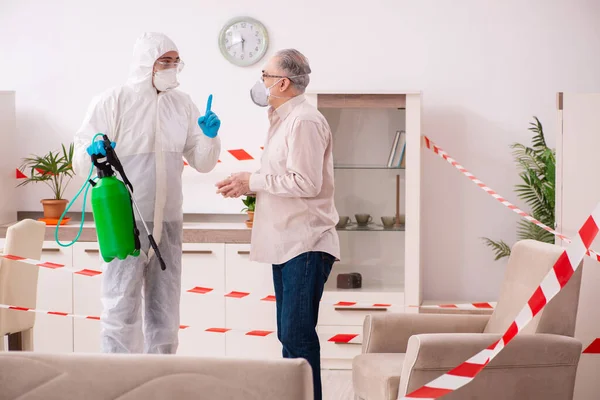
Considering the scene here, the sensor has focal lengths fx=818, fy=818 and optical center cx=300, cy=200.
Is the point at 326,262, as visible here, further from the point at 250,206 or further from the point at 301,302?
the point at 250,206

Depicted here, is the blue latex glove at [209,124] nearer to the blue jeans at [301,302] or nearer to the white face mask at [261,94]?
the white face mask at [261,94]

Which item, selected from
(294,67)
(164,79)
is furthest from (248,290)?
Result: (294,67)

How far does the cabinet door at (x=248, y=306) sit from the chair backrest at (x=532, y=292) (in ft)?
5.39

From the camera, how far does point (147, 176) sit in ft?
10.1

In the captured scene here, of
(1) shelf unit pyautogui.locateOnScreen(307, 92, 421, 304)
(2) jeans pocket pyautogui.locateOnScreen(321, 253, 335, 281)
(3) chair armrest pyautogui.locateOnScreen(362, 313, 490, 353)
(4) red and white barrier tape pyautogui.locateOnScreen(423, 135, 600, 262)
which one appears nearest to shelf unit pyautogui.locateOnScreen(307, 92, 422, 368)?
(1) shelf unit pyautogui.locateOnScreen(307, 92, 421, 304)

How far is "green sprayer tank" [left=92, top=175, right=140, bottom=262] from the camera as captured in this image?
2828mm

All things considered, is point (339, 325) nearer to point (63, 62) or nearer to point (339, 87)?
point (339, 87)

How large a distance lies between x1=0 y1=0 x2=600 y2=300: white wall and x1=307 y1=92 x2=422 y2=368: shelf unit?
0.37 m

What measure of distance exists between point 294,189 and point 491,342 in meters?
0.84

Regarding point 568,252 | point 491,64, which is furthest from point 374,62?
point 568,252

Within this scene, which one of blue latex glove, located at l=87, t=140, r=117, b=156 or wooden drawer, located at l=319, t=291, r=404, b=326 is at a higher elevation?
blue latex glove, located at l=87, t=140, r=117, b=156

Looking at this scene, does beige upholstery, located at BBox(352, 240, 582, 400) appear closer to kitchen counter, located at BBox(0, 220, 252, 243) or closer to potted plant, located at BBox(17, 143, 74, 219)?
kitchen counter, located at BBox(0, 220, 252, 243)

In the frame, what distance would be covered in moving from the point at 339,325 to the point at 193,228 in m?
0.98

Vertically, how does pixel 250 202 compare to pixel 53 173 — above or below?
below
